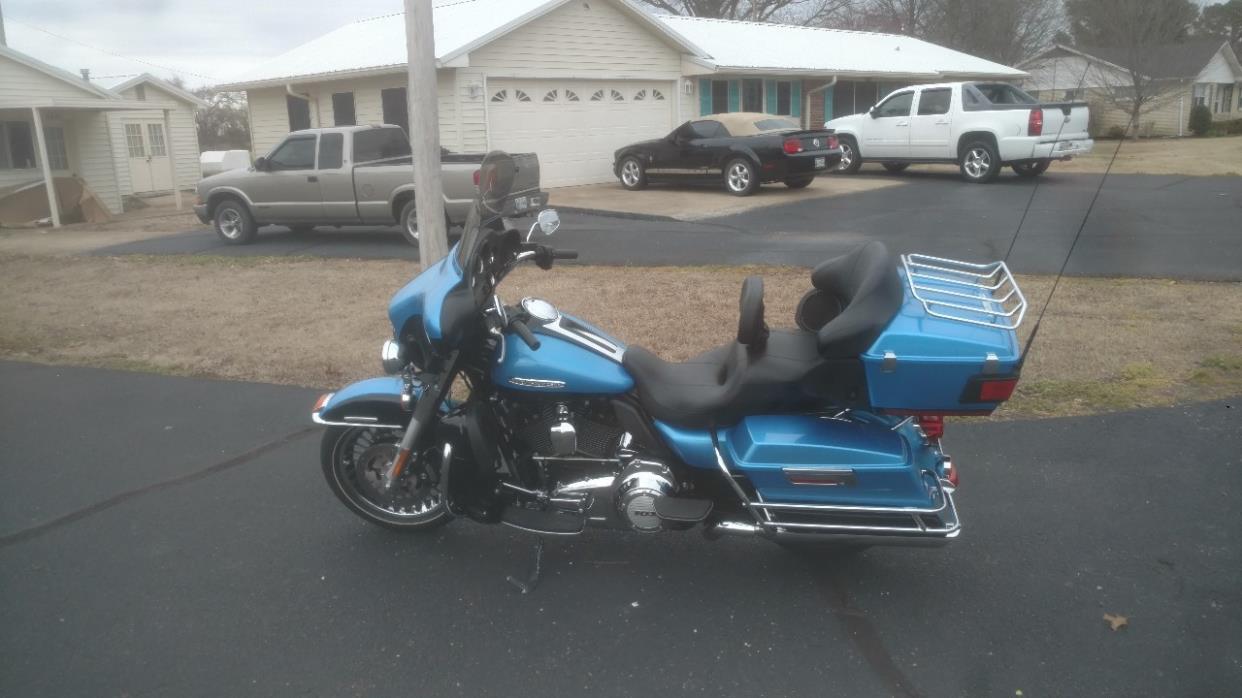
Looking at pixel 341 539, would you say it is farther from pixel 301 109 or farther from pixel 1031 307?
pixel 301 109

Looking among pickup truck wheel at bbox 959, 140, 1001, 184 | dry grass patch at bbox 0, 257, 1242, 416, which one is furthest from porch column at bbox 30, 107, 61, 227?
pickup truck wheel at bbox 959, 140, 1001, 184

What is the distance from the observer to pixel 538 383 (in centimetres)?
377

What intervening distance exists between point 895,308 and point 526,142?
653 inches

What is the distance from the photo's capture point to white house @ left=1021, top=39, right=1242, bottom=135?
3266cm

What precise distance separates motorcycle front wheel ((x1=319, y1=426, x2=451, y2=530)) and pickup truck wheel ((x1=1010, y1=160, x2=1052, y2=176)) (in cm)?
1679

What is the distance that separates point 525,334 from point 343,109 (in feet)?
60.5

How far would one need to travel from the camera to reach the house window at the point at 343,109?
20328 millimetres

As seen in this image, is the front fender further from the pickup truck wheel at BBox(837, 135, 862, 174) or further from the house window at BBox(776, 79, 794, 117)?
the house window at BBox(776, 79, 794, 117)

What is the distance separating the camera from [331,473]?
14.3ft

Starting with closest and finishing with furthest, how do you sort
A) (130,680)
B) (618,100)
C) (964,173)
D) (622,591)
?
(130,680) → (622,591) → (964,173) → (618,100)

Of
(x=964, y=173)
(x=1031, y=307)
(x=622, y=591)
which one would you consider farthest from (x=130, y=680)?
(x=964, y=173)

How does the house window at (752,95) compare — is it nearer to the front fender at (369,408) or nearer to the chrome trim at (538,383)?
the front fender at (369,408)

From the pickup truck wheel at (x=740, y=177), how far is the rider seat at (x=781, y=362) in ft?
45.5

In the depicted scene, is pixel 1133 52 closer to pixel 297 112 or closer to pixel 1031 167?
pixel 1031 167
